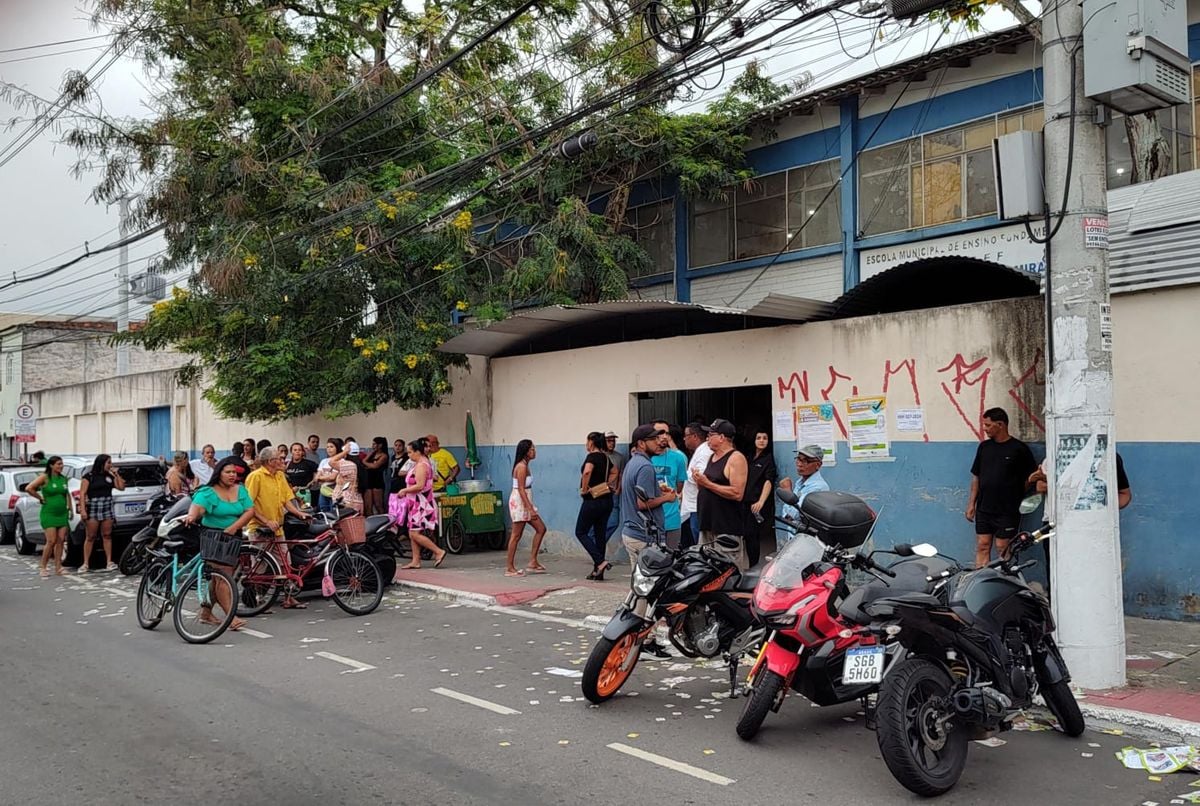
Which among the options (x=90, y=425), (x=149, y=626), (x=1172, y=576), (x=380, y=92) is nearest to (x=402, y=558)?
(x=149, y=626)

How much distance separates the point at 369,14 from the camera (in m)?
18.7

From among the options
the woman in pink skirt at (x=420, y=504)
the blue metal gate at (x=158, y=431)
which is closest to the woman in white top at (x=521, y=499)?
the woman in pink skirt at (x=420, y=504)

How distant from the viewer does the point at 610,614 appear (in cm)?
969

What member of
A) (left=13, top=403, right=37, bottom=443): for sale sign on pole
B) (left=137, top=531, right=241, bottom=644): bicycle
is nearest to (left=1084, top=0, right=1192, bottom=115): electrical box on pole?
(left=137, top=531, right=241, bottom=644): bicycle

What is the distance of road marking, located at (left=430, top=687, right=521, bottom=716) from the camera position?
21.1 feet

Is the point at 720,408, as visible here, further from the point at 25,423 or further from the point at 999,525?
the point at 25,423

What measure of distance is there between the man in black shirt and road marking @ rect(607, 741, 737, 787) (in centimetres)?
465

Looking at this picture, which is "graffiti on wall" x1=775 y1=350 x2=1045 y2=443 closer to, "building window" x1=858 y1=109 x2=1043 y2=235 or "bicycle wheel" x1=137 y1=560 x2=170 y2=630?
"building window" x1=858 y1=109 x2=1043 y2=235

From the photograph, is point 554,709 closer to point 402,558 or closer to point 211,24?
point 402,558

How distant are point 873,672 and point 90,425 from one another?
3409 centimetres

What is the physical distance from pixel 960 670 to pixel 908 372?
228 inches

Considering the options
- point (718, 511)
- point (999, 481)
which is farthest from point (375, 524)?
point (999, 481)

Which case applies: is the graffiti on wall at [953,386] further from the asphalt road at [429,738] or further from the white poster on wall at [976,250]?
the asphalt road at [429,738]

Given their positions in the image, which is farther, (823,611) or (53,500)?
(53,500)
